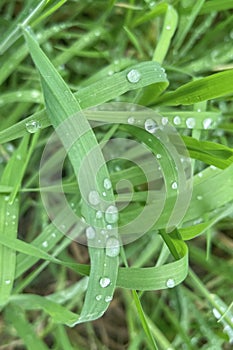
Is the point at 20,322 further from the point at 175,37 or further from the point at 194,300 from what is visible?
the point at 175,37

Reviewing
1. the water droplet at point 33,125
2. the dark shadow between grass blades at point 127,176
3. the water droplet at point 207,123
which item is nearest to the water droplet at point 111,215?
the dark shadow between grass blades at point 127,176

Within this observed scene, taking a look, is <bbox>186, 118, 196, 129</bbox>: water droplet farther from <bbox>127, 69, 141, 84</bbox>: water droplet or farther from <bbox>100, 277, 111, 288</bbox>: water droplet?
<bbox>100, 277, 111, 288</bbox>: water droplet

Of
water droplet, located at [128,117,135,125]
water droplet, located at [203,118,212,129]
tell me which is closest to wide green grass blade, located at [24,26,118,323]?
water droplet, located at [128,117,135,125]

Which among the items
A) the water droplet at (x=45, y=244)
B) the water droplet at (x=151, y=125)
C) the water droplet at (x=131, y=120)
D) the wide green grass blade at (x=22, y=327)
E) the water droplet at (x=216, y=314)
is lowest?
the water droplet at (x=216, y=314)

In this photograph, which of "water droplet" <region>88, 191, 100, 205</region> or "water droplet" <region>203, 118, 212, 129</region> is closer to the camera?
"water droplet" <region>88, 191, 100, 205</region>

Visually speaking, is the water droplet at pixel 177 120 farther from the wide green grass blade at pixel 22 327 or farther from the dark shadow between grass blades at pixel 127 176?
the wide green grass blade at pixel 22 327

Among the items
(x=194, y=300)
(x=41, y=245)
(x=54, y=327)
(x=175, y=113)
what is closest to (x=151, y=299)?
(x=194, y=300)

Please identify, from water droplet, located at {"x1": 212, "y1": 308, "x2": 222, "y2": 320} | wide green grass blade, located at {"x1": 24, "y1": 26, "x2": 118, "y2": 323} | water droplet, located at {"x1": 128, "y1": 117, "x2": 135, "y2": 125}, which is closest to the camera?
wide green grass blade, located at {"x1": 24, "y1": 26, "x2": 118, "y2": 323}
